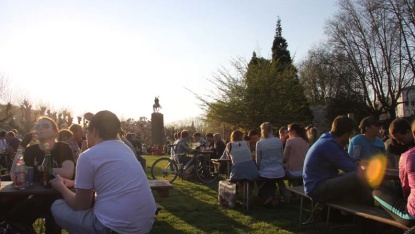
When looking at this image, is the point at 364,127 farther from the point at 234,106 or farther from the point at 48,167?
the point at 234,106

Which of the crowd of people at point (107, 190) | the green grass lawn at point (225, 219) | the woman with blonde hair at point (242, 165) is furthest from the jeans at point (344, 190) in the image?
the woman with blonde hair at point (242, 165)

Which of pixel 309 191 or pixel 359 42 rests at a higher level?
pixel 359 42

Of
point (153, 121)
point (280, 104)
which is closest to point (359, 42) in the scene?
point (280, 104)

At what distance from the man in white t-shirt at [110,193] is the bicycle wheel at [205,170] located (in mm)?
9547

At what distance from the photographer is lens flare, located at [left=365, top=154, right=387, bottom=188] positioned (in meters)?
5.17

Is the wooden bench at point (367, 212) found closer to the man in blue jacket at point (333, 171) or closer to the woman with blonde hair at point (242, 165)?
the man in blue jacket at point (333, 171)

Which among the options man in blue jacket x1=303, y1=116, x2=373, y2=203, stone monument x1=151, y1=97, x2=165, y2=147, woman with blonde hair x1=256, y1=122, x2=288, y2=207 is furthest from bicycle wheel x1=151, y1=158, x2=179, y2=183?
stone monument x1=151, y1=97, x2=165, y2=147

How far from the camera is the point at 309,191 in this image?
17.6ft

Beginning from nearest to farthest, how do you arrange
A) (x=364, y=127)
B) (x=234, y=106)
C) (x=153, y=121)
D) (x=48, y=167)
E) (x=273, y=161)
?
(x=48, y=167) → (x=364, y=127) → (x=273, y=161) → (x=234, y=106) → (x=153, y=121)

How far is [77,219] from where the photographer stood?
338 centimetres

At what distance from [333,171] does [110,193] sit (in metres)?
3.07

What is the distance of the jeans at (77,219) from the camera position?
10.6ft

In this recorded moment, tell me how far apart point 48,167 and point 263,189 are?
4758mm

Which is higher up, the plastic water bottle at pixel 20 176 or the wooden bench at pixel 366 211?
the plastic water bottle at pixel 20 176
